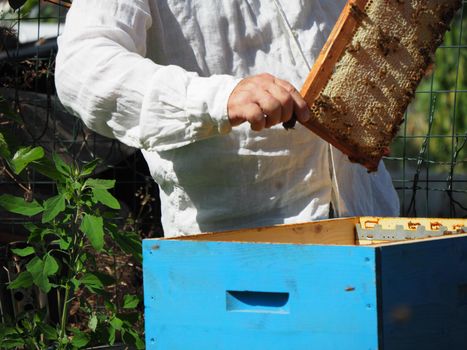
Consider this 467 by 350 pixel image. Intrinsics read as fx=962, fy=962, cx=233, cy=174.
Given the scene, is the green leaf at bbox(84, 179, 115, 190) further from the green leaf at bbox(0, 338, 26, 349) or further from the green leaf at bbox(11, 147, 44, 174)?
the green leaf at bbox(0, 338, 26, 349)

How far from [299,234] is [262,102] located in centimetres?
34

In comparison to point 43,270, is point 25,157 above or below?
above

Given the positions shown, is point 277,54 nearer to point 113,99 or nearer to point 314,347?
point 113,99

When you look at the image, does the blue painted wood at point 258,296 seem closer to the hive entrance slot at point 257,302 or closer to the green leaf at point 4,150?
the hive entrance slot at point 257,302

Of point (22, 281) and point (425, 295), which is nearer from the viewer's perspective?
point (425, 295)

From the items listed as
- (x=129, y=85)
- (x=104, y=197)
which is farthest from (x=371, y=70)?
(x=104, y=197)

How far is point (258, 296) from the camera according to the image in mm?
1454

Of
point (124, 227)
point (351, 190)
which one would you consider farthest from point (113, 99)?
point (124, 227)

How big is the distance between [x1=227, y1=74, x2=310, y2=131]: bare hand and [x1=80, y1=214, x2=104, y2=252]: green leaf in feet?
2.12

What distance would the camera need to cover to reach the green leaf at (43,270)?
2.19 meters

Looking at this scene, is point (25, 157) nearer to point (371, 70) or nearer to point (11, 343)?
point (11, 343)

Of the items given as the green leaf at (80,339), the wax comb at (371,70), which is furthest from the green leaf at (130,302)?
the wax comb at (371,70)

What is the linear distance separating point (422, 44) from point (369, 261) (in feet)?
2.29

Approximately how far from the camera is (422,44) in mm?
1907
